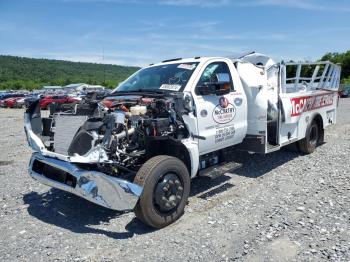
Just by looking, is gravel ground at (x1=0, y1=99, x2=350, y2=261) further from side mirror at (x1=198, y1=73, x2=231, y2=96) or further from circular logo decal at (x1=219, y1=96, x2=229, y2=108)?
side mirror at (x1=198, y1=73, x2=231, y2=96)

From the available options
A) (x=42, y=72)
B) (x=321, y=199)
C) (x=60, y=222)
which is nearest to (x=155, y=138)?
(x=60, y=222)

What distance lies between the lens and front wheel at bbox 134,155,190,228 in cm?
423

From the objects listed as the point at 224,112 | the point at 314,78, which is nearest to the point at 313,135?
the point at 314,78

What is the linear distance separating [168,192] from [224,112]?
1.77m

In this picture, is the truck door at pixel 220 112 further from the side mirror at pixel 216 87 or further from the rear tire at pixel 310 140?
the rear tire at pixel 310 140

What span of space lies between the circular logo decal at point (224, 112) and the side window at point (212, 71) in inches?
14.8

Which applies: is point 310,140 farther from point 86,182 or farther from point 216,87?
point 86,182

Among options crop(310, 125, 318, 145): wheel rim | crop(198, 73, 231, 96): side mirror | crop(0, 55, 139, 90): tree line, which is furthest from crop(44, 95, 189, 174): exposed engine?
crop(0, 55, 139, 90): tree line

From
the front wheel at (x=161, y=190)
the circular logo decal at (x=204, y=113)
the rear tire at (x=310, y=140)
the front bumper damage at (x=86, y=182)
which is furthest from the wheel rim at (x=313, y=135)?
the front bumper damage at (x=86, y=182)

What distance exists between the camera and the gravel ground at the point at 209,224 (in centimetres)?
384

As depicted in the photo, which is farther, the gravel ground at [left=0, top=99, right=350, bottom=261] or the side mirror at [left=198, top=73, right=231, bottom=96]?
the side mirror at [left=198, top=73, right=231, bottom=96]

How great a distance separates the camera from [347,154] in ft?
26.8

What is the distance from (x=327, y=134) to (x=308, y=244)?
7768 mm

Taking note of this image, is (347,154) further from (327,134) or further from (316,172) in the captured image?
(327,134)
